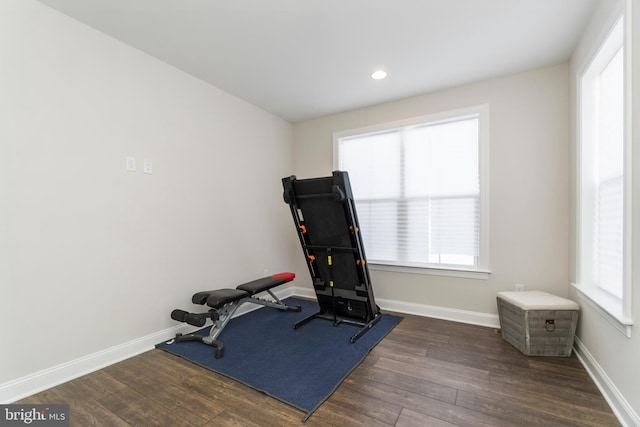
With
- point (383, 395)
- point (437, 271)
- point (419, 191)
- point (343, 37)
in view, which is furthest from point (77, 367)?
point (419, 191)

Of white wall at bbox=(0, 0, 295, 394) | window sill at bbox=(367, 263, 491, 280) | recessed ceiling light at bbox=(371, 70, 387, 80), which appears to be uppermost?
recessed ceiling light at bbox=(371, 70, 387, 80)

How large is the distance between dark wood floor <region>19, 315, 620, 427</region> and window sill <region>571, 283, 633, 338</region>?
50 cm

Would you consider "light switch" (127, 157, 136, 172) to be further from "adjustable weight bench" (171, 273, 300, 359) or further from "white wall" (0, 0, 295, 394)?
"adjustable weight bench" (171, 273, 300, 359)

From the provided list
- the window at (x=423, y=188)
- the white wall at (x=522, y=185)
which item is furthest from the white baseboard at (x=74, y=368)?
the white wall at (x=522, y=185)

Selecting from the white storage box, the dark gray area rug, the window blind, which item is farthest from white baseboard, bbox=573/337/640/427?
the dark gray area rug

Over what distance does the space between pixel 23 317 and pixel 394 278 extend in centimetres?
336

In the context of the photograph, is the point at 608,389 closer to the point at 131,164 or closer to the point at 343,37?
the point at 343,37

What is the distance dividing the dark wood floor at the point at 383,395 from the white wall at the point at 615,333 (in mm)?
112

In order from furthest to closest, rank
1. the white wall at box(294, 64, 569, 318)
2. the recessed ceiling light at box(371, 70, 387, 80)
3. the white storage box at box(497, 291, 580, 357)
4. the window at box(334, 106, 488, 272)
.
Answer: the window at box(334, 106, 488, 272), the recessed ceiling light at box(371, 70, 387, 80), the white wall at box(294, 64, 569, 318), the white storage box at box(497, 291, 580, 357)

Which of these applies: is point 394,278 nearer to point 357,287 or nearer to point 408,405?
point 357,287

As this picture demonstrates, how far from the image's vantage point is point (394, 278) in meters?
3.56

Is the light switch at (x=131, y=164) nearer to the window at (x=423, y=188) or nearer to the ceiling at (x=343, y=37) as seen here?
the ceiling at (x=343, y=37)

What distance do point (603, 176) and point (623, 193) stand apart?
65cm

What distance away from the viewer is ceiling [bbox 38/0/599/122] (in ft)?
6.49
